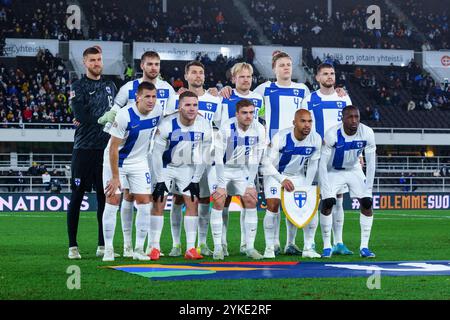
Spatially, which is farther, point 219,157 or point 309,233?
point 309,233

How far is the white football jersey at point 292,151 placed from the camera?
11016 millimetres

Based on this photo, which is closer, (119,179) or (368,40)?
(119,179)

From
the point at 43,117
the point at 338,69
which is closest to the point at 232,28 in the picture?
the point at 338,69

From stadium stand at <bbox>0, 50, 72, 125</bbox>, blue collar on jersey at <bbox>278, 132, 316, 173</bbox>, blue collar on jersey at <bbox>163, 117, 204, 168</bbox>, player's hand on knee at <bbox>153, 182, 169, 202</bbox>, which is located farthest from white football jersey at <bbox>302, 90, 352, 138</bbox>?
stadium stand at <bbox>0, 50, 72, 125</bbox>

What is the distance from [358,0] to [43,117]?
22.6m

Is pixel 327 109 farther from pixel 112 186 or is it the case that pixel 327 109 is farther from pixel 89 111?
pixel 112 186

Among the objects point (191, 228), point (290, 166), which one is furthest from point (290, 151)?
point (191, 228)

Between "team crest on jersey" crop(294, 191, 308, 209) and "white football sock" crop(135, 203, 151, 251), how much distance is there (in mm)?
1934

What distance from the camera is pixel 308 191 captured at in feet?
36.3

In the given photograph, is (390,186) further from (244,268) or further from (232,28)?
(244,268)

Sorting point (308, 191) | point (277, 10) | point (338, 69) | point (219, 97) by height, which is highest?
point (277, 10)

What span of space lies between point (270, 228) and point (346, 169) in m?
1.27

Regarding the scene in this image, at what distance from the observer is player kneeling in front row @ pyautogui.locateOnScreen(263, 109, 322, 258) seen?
429 inches

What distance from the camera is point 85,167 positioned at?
10.5 metres
